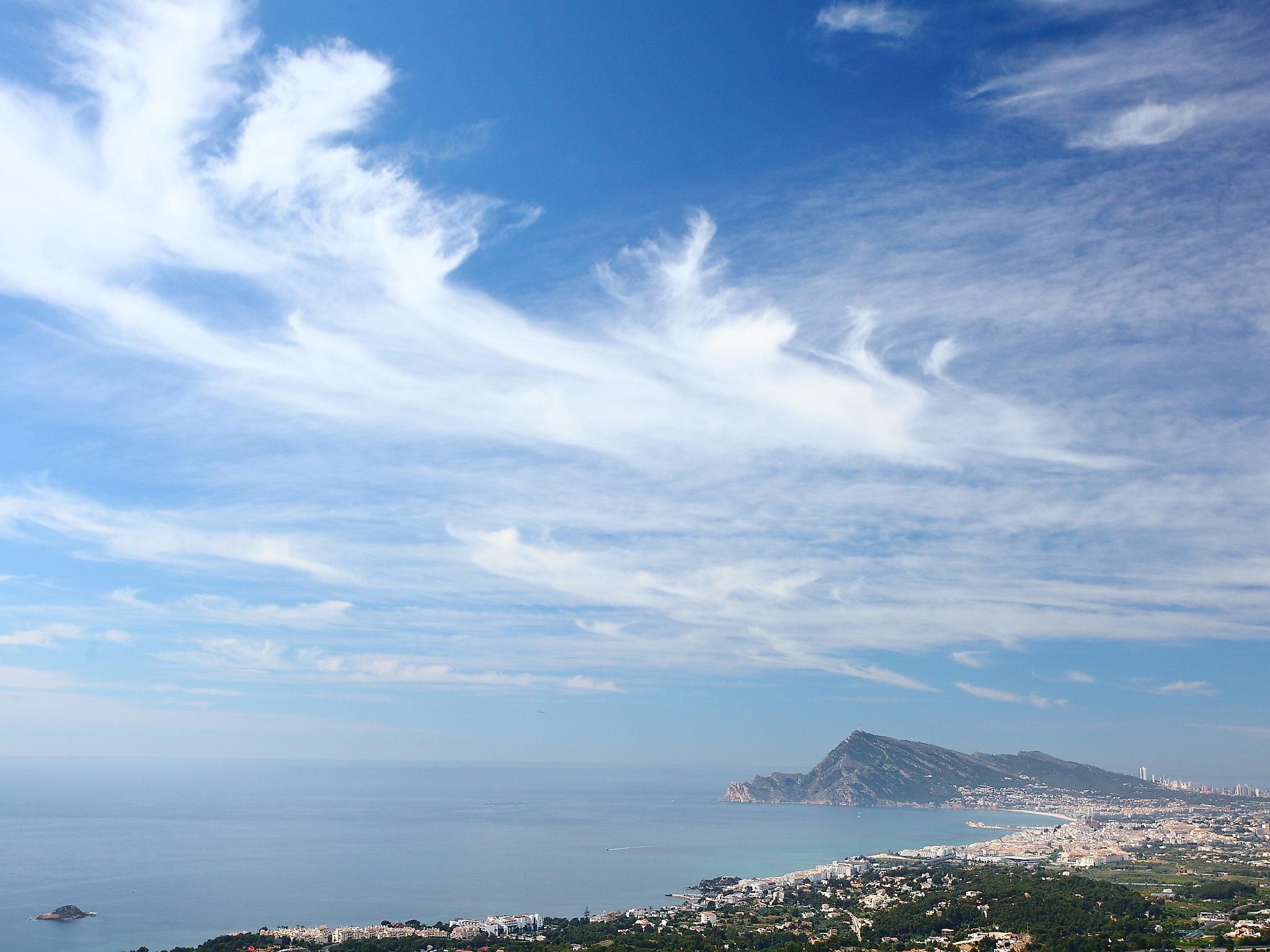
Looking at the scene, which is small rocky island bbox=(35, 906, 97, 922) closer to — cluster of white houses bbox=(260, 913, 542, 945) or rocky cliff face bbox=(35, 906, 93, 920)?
rocky cliff face bbox=(35, 906, 93, 920)

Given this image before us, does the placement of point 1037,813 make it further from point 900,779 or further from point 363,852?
point 363,852

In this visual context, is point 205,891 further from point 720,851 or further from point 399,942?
point 720,851

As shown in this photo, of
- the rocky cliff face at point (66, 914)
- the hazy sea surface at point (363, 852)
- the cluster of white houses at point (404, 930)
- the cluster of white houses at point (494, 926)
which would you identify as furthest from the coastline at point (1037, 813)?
the rocky cliff face at point (66, 914)

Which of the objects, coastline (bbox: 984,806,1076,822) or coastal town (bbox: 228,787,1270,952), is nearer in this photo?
coastal town (bbox: 228,787,1270,952)

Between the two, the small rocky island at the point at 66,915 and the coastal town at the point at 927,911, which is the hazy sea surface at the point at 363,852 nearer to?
the small rocky island at the point at 66,915

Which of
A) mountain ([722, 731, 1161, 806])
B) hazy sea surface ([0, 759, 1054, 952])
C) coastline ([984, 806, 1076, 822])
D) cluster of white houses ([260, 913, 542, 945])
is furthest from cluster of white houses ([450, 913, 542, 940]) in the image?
mountain ([722, 731, 1161, 806])

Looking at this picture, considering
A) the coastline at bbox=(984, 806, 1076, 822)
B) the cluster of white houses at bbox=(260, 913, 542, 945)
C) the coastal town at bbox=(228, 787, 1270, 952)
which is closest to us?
the coastal town at bbox=(228, 787, 1270, 952)

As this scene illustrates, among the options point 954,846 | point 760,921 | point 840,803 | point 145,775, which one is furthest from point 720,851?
point 145,775
